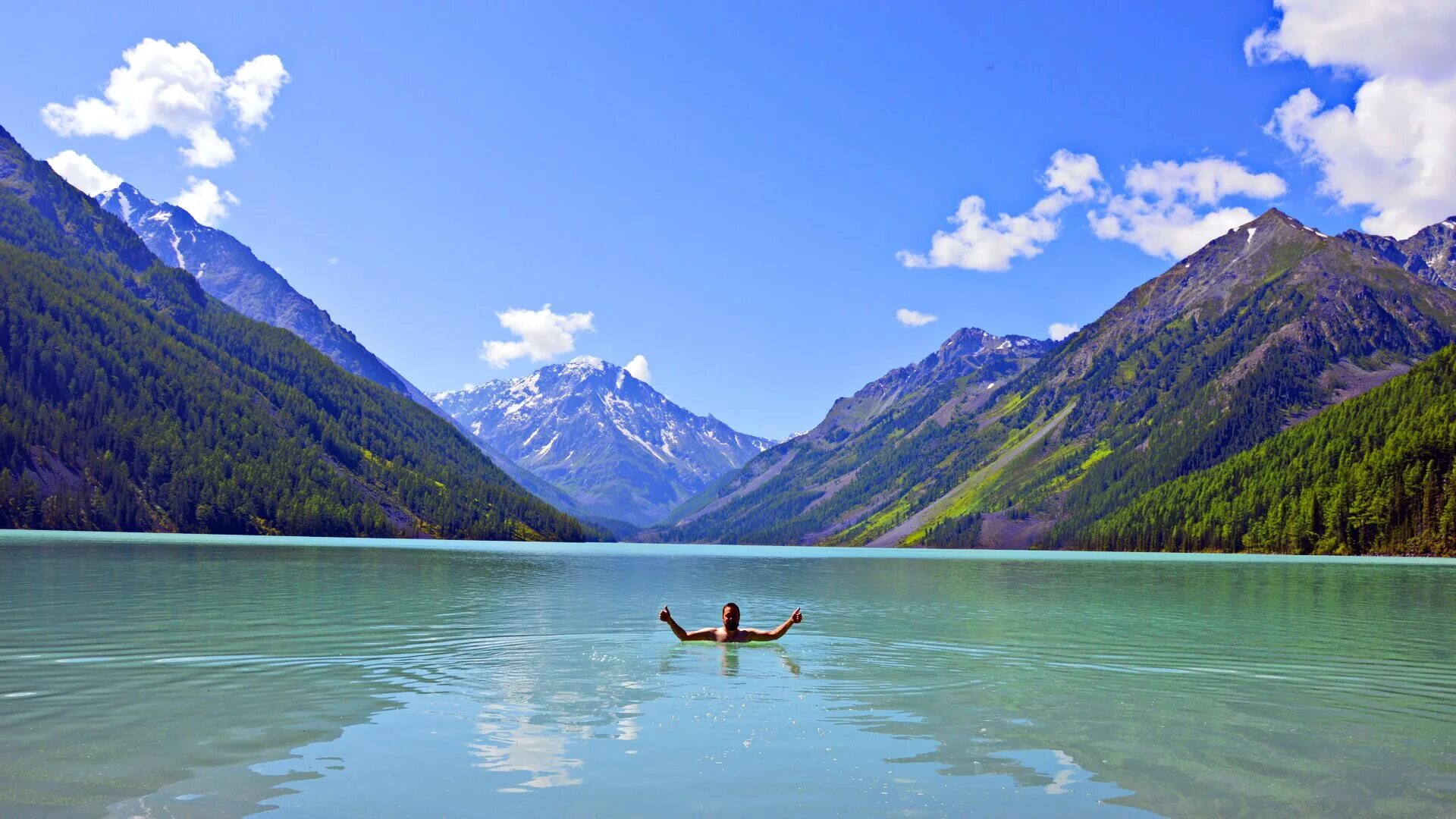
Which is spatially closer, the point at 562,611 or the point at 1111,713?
the point at 1111,713

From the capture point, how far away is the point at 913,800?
1512cm

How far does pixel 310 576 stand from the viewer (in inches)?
3063

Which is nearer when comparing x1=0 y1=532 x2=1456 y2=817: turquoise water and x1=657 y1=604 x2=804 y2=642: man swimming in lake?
x1=0 y1=532 x2=1456 y2=817: turquoise water

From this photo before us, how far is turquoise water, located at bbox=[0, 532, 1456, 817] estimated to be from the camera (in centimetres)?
1532

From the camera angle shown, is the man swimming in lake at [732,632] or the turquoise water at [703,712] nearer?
the turquoise water at [703,712]

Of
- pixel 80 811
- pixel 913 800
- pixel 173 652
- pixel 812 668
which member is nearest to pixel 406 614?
pixel 173 652

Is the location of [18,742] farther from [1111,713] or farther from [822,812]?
[1111,713]

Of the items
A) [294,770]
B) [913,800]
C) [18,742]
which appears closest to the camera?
[913,800]

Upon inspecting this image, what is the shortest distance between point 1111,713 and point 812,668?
1065 centimetres

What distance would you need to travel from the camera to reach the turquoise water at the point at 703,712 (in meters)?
15.3

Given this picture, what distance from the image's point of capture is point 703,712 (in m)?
23.2

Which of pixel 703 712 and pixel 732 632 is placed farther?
pixel 732 632

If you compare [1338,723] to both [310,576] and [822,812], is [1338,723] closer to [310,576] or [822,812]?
[822,812]

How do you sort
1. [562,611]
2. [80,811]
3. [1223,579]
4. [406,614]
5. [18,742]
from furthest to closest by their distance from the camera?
[1223,579] < [562,611] < [406,614] < [18,742] < [80,811]
